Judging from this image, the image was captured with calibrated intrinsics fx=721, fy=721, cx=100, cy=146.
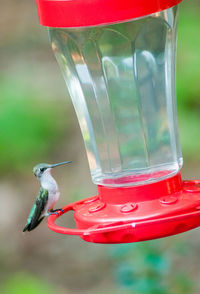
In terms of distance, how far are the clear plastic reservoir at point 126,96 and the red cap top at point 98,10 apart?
0.90 ft

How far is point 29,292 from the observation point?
17.3 ft

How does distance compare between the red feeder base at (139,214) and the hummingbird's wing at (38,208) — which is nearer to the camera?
the red feeder base at (139,214)

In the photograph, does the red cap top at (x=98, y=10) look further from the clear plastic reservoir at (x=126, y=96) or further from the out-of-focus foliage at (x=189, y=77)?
the out-of-focus foliage at (x=189, y=77)

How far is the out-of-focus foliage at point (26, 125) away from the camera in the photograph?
466 cm

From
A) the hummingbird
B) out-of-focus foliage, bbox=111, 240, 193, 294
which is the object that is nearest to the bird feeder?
the hummingbird

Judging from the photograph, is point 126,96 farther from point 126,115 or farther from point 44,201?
point 44,201

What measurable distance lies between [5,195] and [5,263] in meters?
0.75

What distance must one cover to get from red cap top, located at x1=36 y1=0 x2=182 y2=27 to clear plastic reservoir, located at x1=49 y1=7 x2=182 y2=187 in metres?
0.28

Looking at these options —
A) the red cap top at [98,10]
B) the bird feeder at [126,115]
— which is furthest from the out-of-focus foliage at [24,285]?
the red cap top at [98,10]

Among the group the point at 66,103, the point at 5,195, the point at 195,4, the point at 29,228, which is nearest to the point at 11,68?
the point at 66,103

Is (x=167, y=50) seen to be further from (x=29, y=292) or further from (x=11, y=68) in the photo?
(x=29, y=292)

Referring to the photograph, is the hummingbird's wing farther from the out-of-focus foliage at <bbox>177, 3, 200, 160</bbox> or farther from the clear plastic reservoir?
the out-of-focus foliage at <bbox>177, 3, 200, 160</bbox>

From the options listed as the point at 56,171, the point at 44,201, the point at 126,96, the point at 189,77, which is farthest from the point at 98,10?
the point at 56,171

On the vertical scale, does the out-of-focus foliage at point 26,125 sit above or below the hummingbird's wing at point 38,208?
below
